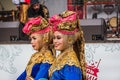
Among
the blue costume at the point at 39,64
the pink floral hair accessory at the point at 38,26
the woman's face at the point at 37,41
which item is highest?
the pink floral hair accessory at the point at 38,26

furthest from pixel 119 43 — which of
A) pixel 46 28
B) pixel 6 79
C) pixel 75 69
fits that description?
pixel 75 69

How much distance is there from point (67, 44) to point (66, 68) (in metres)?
0.21

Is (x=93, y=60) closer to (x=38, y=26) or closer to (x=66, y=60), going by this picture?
(x=38, y=26)

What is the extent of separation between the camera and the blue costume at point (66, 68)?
106 inches

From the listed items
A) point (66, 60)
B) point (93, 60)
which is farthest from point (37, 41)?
point (93, 60)

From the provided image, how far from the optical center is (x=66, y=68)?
2.74 meters

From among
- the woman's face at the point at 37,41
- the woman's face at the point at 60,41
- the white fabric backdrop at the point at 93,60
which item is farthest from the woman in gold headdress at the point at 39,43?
the white fabric backdrop at the point at 93,60

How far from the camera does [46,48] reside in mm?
3295

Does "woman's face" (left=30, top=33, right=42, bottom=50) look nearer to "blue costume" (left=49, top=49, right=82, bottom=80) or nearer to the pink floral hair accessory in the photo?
the pink floral hair accessory

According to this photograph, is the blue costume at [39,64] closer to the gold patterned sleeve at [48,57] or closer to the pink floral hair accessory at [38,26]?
the gold patterned sleeve at [48,57]

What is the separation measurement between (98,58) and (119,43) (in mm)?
347

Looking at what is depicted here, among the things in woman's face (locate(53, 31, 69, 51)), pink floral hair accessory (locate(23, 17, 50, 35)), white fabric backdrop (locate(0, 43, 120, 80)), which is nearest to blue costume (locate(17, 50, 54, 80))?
pink floral hair accessory (locate(23, 17, 50, 35))

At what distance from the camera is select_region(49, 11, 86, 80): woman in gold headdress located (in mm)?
2803

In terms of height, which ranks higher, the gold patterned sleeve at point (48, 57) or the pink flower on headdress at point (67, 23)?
the pink flower on headdress at point (67, 23)
